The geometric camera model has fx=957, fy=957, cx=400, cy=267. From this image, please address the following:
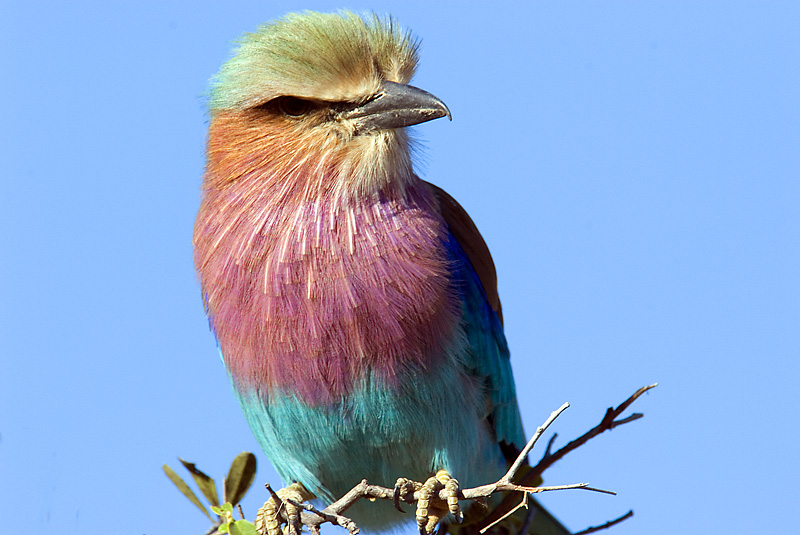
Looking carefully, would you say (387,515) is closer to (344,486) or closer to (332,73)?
(344,486)

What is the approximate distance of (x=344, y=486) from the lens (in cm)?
448

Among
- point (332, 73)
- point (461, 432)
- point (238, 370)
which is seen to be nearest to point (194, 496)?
point (238, 370)

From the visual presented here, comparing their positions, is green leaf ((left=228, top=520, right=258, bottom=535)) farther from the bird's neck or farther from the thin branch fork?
the thin branch fork

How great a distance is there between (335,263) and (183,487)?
1.11 metres

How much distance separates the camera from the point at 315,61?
4.16 m

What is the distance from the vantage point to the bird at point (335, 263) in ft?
13.4

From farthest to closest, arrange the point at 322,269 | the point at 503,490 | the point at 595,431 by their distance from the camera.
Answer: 1. the point at 322,269
2. the point at 595,431
3. the point at 503,490

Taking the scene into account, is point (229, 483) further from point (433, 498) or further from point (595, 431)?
point (595, 431)

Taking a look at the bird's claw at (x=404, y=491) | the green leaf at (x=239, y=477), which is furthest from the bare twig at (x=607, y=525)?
the green leaf at (x=239, y=477)

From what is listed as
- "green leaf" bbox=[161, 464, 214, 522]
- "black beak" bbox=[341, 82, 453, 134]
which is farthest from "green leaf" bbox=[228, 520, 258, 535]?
"black beak" bbox=[341, 82, 453, 134]

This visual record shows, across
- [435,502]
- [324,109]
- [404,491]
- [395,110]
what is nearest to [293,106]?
[324,109]

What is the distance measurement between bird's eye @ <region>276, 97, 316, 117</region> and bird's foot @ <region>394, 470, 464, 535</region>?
5.43 feet

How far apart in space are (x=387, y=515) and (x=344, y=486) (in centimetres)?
38

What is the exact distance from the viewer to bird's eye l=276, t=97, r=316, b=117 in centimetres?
424
